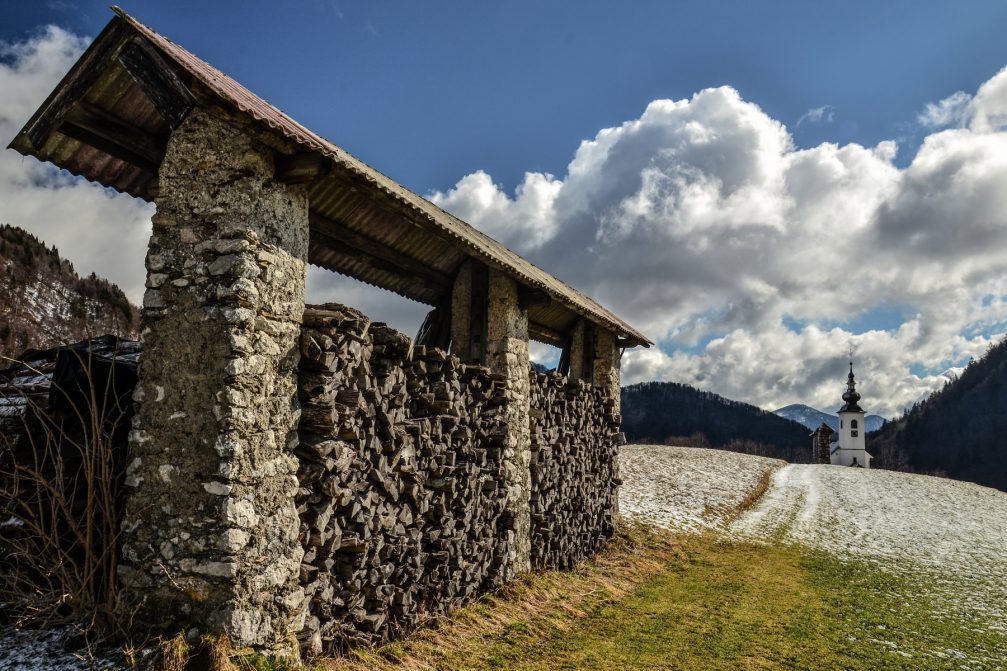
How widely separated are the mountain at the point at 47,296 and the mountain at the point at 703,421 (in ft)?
294

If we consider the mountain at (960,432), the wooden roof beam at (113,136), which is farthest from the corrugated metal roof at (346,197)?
the mountain at (960,432)

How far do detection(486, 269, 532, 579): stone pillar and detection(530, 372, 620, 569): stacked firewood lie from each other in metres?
0.35

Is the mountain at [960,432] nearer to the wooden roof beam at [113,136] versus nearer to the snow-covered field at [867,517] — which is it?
the snow-covered field at [867,517]

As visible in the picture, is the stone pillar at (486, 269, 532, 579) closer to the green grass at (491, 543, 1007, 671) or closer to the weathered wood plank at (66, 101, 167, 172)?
the green grass at (491, 543, 1007, 671)

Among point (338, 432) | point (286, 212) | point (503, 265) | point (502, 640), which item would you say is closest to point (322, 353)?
point (338, 432)

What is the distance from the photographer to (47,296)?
21.3 m

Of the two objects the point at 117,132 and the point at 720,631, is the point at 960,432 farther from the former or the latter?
the point at 117,132

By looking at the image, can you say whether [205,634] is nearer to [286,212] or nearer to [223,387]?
[223,387]

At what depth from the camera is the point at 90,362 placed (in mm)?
5004

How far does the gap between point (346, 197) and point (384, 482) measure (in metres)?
3.30

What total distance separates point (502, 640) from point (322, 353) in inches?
161

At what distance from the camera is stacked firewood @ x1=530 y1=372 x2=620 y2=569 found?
33.5ft

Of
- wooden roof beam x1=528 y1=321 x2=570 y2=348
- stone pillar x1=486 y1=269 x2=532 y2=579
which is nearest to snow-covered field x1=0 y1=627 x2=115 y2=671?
stone pillar x1=486 y1=269 x2=532 y2=579

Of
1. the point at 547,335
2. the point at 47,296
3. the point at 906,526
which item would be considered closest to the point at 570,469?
the point at 547,335
